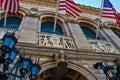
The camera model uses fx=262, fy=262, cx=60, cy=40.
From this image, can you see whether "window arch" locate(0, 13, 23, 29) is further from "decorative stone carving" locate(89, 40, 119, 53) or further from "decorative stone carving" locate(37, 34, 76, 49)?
"decorative stone carving" locate(89, 40, 119, 53)

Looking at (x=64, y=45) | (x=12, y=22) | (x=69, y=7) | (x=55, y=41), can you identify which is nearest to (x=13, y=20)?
(x=12, y=22)

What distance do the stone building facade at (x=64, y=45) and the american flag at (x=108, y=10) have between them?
4.84 feet

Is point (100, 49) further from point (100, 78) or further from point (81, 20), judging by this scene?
point (81, 20)

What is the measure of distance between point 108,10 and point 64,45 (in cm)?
370

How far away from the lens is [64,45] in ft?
42.7

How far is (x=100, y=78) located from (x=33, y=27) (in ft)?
16.3

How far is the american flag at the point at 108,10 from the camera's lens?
1470 cm

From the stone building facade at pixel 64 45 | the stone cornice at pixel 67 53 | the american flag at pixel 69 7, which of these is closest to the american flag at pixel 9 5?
the stone building facade at pixel 64 45

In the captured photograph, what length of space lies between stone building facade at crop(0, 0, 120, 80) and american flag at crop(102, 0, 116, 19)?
147 centimetres

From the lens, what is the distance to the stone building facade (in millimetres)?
10727

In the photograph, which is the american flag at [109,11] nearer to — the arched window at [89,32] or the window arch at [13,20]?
the arched window at [89,32]

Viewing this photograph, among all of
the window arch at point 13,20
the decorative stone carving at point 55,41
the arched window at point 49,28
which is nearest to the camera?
the decorative stone carving at point 55,41

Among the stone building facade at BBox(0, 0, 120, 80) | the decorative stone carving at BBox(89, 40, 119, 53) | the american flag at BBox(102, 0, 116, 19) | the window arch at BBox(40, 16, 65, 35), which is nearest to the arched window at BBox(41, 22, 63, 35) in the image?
the window arch at BBox(40, 16, 65, 35)

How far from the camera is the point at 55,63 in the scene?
10750 mm
